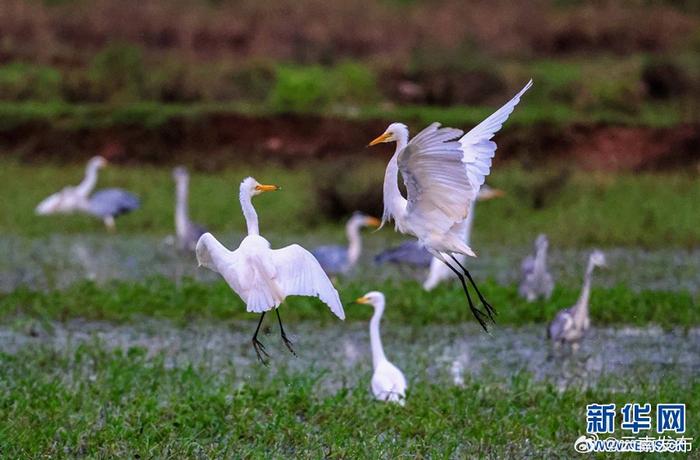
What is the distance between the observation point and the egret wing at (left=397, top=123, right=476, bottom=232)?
558 centimetres

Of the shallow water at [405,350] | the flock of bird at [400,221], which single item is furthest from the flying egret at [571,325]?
the flock of bird at [400,221]

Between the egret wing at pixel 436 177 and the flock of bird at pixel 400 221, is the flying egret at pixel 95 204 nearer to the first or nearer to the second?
the flock of bird at pixel 400 221

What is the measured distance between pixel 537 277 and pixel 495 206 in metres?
5.18

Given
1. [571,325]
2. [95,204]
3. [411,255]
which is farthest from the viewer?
[95,204]

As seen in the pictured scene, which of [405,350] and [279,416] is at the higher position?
[279,416]

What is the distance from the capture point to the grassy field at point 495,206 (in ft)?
43.4

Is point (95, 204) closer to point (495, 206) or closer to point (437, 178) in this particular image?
point (495, 206)

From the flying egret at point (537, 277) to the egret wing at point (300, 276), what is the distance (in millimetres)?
3686

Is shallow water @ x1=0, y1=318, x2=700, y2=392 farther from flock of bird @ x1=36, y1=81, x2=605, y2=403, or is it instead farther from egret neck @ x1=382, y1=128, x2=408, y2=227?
egret neck @ x1=382, y1=128, x2=408, y2=227

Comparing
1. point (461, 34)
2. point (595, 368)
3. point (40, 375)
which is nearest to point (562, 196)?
point (595, 368)

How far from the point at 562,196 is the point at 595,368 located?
23.0 ft

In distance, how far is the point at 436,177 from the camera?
5.85 m

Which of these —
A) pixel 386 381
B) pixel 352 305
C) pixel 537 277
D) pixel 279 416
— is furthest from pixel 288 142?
pixel 279 416

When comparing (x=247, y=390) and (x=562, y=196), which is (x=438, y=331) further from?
(x=562, y=196)
